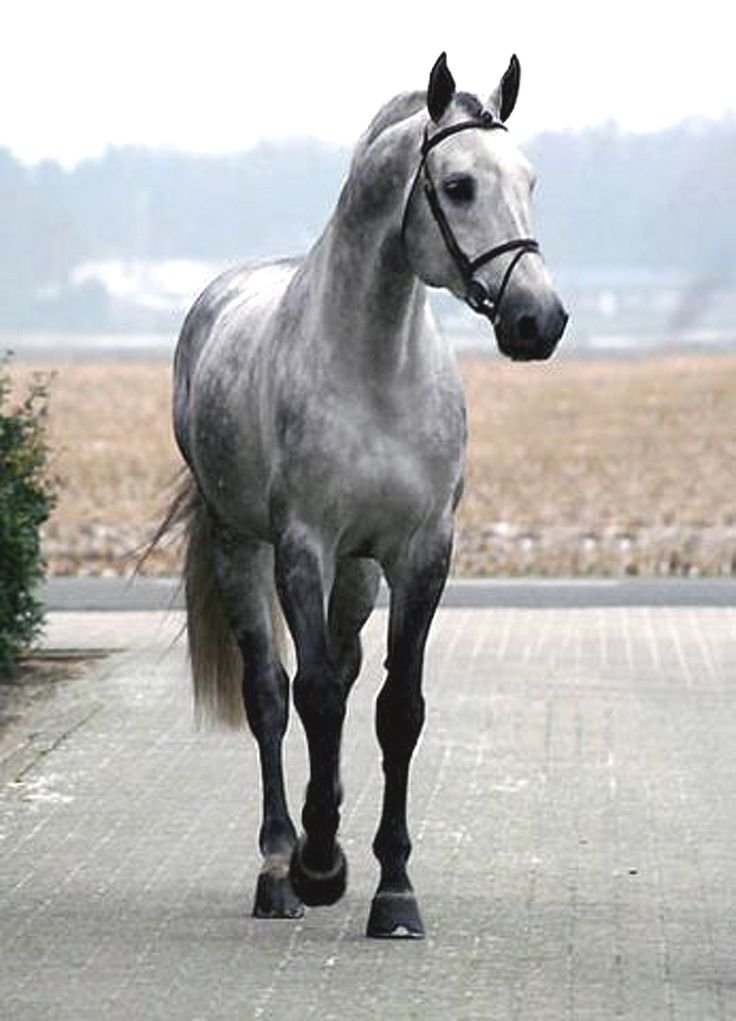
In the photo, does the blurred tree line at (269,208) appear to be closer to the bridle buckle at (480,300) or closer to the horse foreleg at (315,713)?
the horse foreleg at (315,713)

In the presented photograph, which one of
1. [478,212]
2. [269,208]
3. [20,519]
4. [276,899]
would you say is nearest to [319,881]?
[276,899]

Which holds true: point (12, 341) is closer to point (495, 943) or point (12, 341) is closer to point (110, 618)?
point (110, 618)

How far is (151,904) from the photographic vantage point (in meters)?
9.42

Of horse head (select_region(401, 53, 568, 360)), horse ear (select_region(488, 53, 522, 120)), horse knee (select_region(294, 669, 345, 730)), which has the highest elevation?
horse ear (select_region(488, 53, 522, 120))

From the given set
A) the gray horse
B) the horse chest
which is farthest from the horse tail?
the horse chest

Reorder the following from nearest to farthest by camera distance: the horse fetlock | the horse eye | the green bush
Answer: the horse eye
the horse fetlock
the green bush

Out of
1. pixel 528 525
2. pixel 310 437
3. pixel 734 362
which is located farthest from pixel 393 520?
pixel 734 362

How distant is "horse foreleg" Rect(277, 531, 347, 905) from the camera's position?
29.2 feet

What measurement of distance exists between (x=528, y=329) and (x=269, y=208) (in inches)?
3285

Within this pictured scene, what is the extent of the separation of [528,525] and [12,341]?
230 ft

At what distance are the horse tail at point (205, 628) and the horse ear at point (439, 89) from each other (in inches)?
81.1

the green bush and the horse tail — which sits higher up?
the horse tail

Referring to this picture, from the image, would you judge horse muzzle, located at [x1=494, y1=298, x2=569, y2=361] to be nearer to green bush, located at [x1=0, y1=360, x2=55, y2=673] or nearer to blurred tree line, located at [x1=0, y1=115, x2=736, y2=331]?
green bush, located at [x1=0, y1=360, x2=55, y2=673]

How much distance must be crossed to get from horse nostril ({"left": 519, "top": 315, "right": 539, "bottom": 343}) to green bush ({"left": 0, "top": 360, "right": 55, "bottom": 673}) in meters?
6.02
